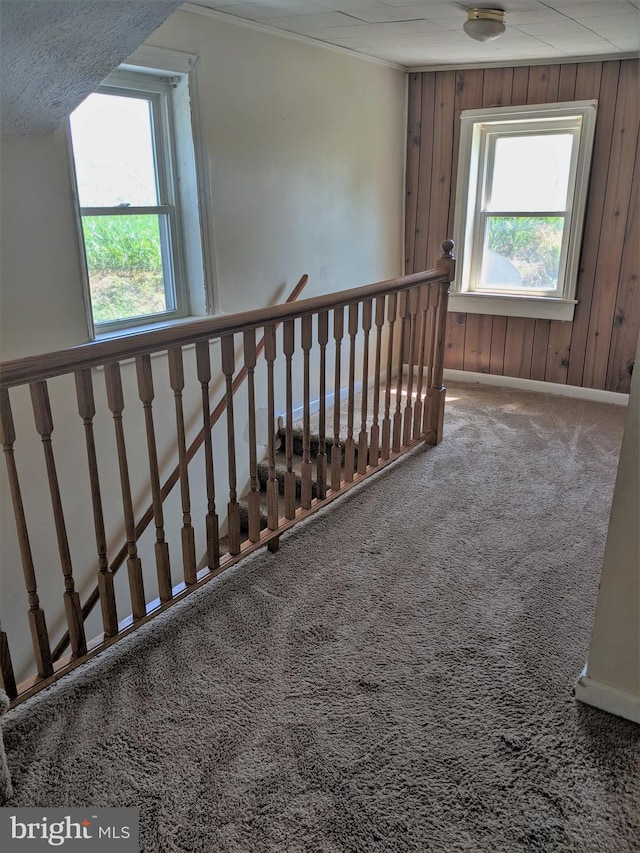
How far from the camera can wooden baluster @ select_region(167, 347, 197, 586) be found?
179cm

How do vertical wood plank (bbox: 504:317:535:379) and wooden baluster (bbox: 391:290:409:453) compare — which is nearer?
wooden baluster (bbox: 391:290:409:453)

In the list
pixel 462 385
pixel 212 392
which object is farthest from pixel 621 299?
pixel 212 392

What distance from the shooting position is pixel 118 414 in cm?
166

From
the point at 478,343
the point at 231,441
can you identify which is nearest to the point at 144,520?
the point at 231,441

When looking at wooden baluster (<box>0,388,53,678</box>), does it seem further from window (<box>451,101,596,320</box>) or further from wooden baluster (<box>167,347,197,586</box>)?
window (<box>451,101,596,320</box>)

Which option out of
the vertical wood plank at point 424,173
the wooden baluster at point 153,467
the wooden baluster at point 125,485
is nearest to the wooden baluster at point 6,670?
the wooden baluster at point 125,485

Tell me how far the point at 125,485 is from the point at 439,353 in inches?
74.5

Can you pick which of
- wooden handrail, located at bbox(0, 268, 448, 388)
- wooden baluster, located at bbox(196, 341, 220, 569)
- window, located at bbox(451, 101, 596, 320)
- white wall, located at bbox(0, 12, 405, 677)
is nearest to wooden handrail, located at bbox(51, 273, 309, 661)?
white wall, located at bbox(0, 12, 405, 677)

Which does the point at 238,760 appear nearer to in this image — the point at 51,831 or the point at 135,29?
the point at 51,831

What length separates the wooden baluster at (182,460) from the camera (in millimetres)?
1787

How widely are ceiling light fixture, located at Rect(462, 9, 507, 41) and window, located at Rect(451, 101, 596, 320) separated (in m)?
1.31

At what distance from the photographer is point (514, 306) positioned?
14.8ft

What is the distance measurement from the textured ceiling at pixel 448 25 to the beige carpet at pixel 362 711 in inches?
85.9

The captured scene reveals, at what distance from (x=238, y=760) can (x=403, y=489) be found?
1.57 meters
